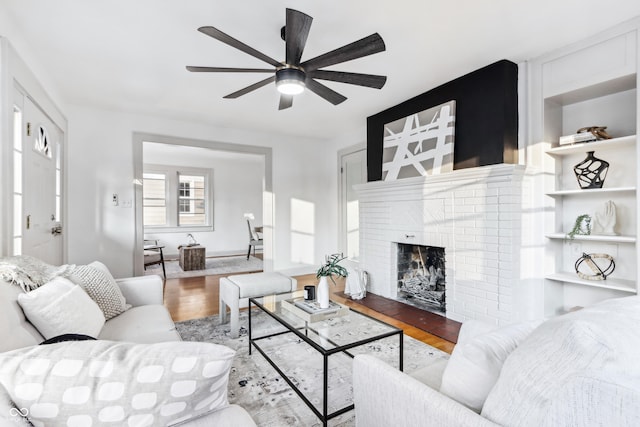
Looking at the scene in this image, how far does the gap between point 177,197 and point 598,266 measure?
7.85 metres

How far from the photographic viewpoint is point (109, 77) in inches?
127

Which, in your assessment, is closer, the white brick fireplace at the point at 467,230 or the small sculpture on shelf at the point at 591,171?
the small sculpture on shelf at the point at 591,171

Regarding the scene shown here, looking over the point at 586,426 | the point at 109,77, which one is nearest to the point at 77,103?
the point at 109,77

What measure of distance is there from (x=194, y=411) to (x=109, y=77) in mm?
3540

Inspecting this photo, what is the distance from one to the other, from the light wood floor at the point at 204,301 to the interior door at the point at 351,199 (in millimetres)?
727

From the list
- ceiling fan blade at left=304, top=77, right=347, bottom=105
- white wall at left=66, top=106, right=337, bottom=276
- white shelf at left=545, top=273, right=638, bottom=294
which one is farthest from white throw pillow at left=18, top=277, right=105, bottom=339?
white shelf at left=545, top=273, right=638, bottom=294

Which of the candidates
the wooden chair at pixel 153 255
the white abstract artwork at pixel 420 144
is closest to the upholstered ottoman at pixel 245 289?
the white abstract artwork at pixel 420 144

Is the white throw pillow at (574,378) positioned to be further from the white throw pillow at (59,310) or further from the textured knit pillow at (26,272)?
the textured knit pillow at (26,272)

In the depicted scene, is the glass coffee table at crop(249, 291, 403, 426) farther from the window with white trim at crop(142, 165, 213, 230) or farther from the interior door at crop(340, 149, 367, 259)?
the window with white trim at crop(142, 165, 213, 230)

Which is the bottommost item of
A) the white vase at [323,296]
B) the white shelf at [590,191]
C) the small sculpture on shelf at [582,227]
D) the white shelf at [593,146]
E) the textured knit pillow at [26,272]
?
the white vase at [323,296]

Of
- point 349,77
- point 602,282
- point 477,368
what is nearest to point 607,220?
point 602,282

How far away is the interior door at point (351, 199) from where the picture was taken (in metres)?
5.20

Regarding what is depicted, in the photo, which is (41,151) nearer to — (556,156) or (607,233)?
(556,156)

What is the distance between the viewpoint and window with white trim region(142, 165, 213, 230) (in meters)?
7.65
